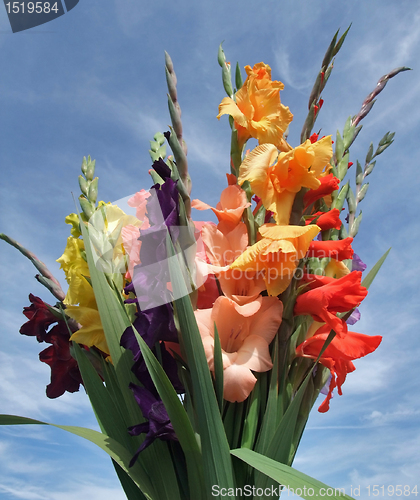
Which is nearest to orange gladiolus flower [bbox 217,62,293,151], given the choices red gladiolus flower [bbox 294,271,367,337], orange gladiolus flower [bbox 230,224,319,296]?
orange gladiolus flower [bbox 230,224,319,296]

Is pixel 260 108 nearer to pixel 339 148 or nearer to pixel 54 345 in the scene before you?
pixel 339 148

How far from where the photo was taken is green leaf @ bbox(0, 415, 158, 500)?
29.1 inches

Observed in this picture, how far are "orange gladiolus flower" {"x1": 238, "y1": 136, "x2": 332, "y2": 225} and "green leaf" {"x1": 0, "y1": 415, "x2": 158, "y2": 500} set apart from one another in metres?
0.52

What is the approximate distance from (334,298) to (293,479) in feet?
1.02

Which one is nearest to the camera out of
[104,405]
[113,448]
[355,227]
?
[113,448]

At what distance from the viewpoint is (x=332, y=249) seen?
2.70ft

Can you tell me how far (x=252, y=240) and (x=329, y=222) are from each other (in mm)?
163

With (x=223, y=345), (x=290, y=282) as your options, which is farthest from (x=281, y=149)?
(x=223, y=345)

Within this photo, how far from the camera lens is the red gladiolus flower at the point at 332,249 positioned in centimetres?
82

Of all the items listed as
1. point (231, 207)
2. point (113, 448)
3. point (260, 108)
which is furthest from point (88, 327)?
point (260, 108)

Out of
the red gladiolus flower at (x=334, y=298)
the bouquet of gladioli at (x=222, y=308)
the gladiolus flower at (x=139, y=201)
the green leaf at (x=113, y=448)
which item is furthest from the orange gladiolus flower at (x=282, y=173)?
the green leaf at (x=113, y=448)

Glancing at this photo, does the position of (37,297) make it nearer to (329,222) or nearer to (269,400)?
(269,400)

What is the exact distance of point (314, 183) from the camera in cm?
82

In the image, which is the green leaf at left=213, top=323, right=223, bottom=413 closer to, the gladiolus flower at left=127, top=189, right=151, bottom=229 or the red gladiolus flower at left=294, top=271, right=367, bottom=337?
the red gladiolus flower at left=294, top=271, right=367, bottom=337
